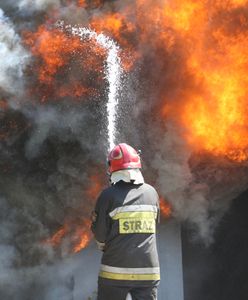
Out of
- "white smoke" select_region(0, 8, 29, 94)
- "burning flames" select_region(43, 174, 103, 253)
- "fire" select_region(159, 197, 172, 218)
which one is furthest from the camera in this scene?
"fire" select_region(159, 197, 172, 218)

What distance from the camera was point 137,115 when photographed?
5.58 meters

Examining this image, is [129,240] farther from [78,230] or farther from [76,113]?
[76,113]

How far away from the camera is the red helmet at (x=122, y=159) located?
3.75 metres

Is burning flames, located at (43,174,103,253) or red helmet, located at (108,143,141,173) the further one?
burning flames, located at (43,174,103,253)

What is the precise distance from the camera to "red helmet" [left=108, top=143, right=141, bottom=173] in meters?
3.75

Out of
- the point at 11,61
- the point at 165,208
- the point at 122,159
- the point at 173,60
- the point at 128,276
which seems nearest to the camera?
the point at 128,276

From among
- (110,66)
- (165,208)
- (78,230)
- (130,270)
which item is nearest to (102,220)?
(130,270)

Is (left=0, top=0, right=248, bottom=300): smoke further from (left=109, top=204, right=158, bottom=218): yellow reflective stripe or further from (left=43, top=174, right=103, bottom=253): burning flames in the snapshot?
(left=109, top=204, right=158, bottom=218): yellow reflective stripe

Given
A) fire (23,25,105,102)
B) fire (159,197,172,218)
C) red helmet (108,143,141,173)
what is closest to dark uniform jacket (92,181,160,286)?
red helmet (108,143,141,173)

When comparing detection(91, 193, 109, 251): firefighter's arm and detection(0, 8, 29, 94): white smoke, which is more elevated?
detection(0, 8, 29, 94): white smoke

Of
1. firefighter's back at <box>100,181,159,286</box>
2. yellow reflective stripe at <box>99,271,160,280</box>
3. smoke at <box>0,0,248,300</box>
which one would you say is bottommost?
yellow reflective stripe at <box>99,271,160,280</box>

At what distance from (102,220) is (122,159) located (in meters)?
0.55

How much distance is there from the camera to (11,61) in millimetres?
5391

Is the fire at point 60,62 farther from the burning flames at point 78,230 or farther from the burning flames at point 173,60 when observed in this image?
the burning flames at point 78,230
